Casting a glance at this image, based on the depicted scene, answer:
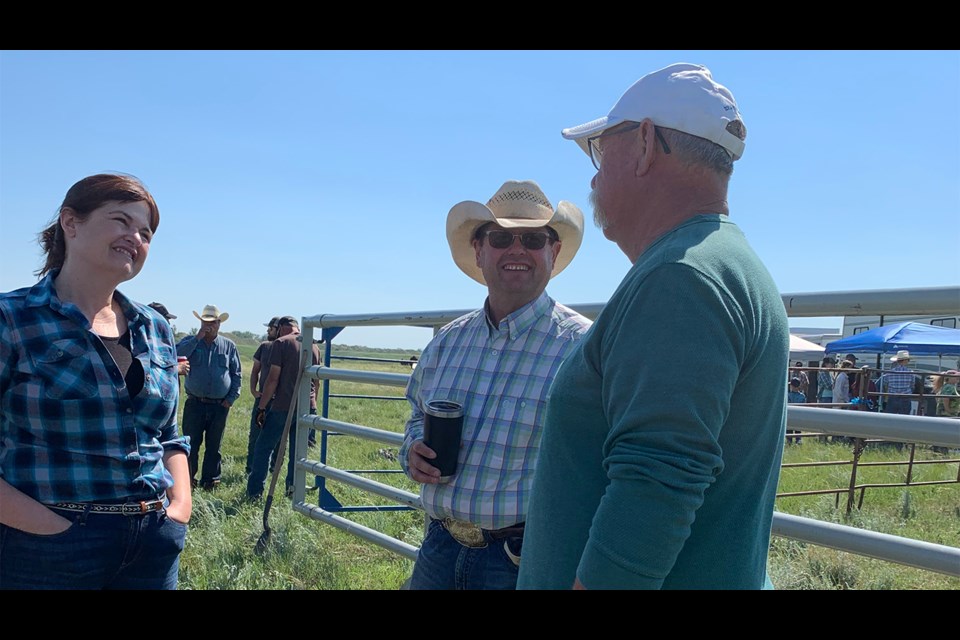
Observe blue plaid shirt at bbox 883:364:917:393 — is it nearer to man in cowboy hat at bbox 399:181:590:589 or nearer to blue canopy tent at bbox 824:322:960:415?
blue canopy tent at bbox 824:322:960:415

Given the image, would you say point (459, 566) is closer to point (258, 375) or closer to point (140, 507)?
point (140, 507)

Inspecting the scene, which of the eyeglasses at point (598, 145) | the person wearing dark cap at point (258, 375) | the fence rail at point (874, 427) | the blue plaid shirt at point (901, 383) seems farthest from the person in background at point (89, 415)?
the blue plaid shirt at point (901, 383)

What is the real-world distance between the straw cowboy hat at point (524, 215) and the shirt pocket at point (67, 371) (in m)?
1.48

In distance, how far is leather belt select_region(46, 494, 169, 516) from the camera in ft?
6.99

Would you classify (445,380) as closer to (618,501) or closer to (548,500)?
(548,500)

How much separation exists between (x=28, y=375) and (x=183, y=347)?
6.23 metres

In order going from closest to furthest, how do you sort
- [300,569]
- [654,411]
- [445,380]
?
[654,411] → [445,380] → [300,569]

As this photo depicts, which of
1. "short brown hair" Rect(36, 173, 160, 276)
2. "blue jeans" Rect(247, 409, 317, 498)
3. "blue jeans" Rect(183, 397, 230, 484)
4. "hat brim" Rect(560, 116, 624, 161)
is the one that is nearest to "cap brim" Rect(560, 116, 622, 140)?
"hat brim" Rect(560, 116, 624, 161)

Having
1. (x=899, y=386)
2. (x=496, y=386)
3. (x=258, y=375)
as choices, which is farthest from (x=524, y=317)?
(x=899, y=386)

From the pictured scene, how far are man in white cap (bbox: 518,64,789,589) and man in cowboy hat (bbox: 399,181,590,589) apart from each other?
0.81 meters

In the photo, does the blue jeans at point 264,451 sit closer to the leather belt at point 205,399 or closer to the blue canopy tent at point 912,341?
the leather belt at point 205,399

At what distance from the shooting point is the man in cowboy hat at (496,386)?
2275mm

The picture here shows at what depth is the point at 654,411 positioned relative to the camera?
1113 mm
